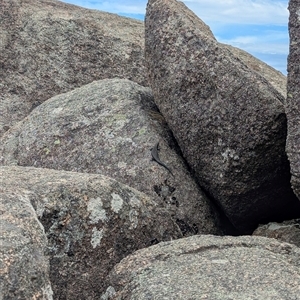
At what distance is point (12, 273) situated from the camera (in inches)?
180

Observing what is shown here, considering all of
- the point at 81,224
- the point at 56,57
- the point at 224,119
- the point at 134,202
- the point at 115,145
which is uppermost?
the point at 56,57

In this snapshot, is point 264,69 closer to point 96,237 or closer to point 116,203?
point 116,203

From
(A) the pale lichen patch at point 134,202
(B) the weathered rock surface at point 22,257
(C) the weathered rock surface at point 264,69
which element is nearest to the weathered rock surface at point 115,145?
(A) the pale lichen patch at point 134,202

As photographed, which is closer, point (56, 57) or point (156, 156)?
point (156, 156)

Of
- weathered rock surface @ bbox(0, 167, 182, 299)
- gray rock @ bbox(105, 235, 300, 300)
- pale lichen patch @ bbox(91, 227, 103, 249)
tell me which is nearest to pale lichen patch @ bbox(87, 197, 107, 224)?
weathered rock surface @ bbox(0, 167, 182, 299)

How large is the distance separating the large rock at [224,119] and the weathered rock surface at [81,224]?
1.64 metres

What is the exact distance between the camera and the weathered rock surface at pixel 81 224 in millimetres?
6730

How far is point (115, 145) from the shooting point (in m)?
9.26

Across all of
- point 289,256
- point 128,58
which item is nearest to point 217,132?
point 289,256

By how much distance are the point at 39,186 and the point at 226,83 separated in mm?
3042

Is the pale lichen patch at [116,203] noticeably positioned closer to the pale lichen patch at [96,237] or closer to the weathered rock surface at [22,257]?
the pale lichen patch at [96,237]

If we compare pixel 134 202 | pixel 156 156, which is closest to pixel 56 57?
pixel 156 156

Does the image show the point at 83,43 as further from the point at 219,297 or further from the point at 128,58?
the point at 219,297

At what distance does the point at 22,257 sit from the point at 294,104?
4.11m
